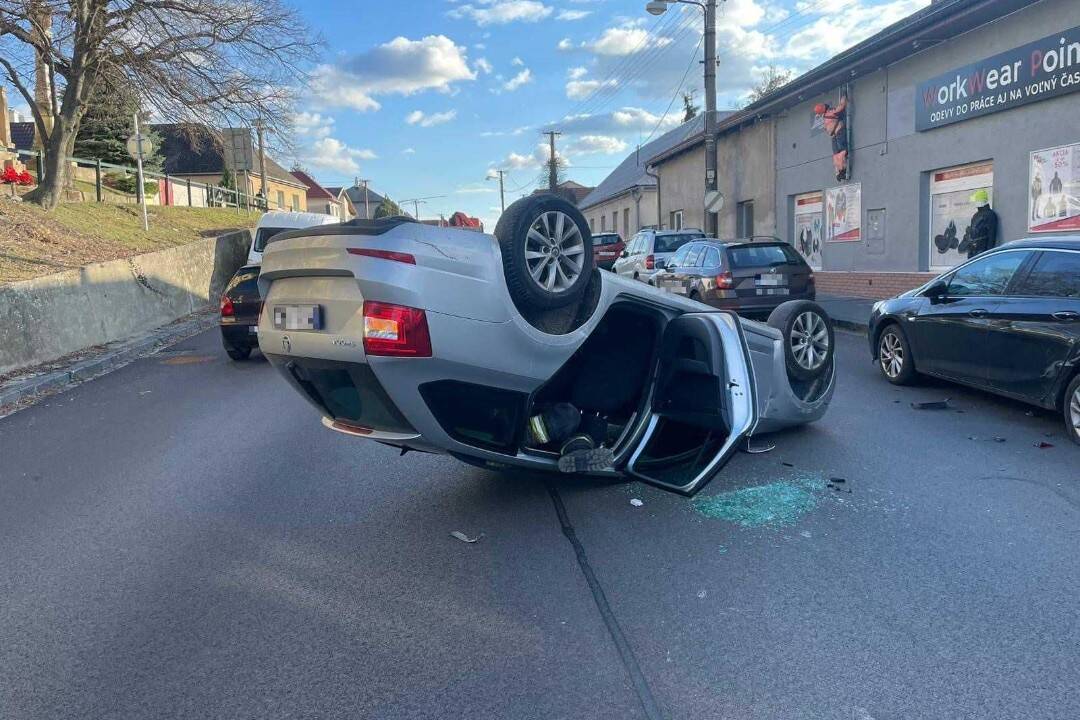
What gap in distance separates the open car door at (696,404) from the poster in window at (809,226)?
16.9 m

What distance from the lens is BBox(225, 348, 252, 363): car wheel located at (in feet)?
41.8

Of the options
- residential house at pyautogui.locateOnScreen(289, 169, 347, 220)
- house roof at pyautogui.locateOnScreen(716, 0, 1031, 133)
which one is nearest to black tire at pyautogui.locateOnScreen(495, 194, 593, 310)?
house roof at pyautogui.locateOnScreen(716, 0, 1031, 133)

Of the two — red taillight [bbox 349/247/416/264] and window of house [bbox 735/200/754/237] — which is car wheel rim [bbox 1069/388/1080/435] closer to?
red taillight [bbox 349/247/416/264]

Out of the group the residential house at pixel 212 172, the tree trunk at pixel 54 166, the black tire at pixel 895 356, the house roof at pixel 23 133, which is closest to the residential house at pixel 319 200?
the residential house at pixel 212 172

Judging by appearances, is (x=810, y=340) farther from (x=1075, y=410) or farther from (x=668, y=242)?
(x=668, y=242)

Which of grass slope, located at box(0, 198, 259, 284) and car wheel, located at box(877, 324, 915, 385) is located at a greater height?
grass slope, located at box(0, 198, 259, 284)

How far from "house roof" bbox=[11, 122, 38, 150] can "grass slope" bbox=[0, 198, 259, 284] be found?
953 inches

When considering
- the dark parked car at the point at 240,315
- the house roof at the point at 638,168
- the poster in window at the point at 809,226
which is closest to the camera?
the dark parked car at the point at 240,315

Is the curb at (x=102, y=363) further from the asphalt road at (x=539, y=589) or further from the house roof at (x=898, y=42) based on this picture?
the house roof at (x=898, y=42)

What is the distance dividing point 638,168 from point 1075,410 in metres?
42.9

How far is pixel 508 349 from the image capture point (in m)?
4.16

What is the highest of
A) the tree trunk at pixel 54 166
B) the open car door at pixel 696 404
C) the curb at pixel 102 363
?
the tree trunk at pixel 54 166

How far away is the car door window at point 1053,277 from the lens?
6.57 metres

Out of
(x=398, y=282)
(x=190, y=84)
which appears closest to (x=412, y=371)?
(x=398, y=282)
